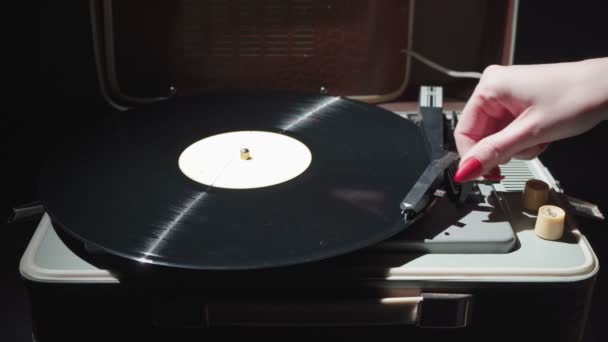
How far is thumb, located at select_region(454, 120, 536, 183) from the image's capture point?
1.91 ft

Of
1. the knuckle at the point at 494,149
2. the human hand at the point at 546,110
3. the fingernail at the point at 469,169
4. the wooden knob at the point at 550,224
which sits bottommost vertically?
the wooden knob at the point at 550,224

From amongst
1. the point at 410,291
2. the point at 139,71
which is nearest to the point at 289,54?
the point at 139,71

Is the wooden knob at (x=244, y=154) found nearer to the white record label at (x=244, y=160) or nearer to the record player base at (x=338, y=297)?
the white record label at (x=244, y=160)

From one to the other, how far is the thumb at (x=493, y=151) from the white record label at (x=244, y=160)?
0.70ft

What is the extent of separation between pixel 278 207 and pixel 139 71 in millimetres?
537

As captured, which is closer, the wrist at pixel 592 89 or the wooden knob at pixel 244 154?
the wrist at pixel 592 89

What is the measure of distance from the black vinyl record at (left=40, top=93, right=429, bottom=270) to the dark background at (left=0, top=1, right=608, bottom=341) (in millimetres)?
248

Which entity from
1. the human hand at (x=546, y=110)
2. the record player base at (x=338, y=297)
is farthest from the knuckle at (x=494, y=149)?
the record player base at (x=338, y=297)

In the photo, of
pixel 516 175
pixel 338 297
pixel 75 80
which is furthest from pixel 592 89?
pixel 75 80

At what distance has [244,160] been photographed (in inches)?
30.0

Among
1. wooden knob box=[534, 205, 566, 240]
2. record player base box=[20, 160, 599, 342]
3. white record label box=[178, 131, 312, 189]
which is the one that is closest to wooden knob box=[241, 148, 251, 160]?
white record label box=[178, 131, 312, 189]

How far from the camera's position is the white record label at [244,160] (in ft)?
2.35

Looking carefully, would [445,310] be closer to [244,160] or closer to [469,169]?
[469,169]

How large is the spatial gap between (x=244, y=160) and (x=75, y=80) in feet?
1.48
